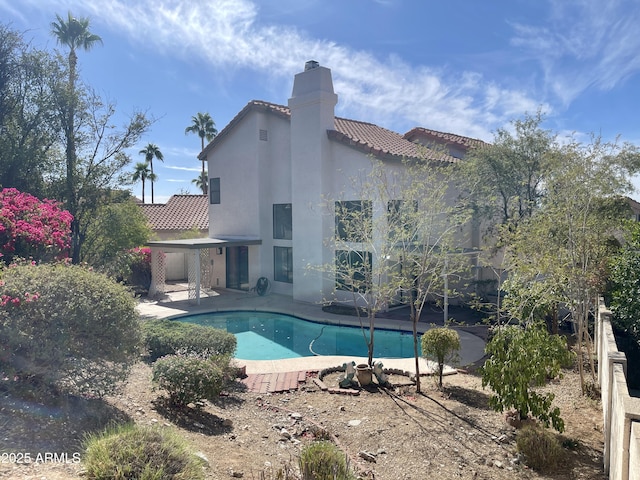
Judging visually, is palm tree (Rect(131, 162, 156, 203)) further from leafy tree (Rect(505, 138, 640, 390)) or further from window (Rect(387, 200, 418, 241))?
leafy tree (Rect(505, 138, 640, 390))

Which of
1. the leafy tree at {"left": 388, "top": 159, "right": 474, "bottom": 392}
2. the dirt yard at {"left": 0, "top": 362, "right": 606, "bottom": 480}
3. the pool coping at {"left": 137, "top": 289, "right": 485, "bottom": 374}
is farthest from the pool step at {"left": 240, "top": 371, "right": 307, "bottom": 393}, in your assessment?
the leafy tree at {"left": 388, "top": 159, "right": 474, "bottom": 392}

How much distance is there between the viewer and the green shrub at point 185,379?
24.5ft

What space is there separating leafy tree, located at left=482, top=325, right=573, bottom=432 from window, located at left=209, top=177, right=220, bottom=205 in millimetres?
20903

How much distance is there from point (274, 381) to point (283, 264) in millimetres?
13282

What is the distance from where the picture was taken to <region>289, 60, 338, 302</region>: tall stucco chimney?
19922 millimetres

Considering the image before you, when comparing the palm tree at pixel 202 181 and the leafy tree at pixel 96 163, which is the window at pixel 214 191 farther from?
the palm tree at pixel 202 181

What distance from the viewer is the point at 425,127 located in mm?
25406

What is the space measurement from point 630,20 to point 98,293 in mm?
13145

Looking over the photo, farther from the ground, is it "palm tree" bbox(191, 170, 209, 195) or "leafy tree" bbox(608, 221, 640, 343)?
"palm tree" bbox(191, 170, 209, 195)

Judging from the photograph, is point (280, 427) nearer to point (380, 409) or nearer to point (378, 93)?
point (380, 409)

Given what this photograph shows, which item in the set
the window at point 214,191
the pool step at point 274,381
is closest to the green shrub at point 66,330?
the pool step at point 274,381

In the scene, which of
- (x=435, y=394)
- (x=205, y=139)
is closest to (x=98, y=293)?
(x=435, y=394)

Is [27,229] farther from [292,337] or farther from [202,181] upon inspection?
[202,181]

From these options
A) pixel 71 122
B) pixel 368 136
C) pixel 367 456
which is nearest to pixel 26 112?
pixel 71 122
